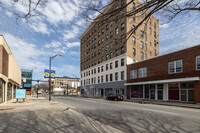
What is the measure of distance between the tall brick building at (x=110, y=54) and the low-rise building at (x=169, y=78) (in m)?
4.58

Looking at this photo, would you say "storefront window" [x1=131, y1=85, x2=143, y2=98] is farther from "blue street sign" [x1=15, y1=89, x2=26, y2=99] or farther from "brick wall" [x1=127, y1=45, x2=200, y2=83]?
"blue street sign" [x1=15, y1=89, x2=26, y2=99]

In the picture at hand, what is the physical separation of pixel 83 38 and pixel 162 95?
4111cm

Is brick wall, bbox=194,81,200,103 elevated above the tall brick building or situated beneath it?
situated beneath

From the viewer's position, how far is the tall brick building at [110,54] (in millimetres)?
33031

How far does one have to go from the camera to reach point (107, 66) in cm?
3978

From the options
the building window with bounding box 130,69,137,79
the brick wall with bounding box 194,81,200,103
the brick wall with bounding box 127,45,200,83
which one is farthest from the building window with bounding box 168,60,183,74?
the building window with bounding box 130,69,137,79

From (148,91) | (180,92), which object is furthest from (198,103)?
(148,91)

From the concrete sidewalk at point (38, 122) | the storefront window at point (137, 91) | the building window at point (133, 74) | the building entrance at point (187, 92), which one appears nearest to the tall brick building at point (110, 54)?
the building window at point (133, 74)

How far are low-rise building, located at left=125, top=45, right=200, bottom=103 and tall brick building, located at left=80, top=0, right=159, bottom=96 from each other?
4.58 meters

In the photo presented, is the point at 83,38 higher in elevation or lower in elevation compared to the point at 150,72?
higher

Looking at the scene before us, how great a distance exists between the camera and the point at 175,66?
21.2 meters

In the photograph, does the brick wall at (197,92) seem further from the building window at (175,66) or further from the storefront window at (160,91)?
the storefront window at (160,91)

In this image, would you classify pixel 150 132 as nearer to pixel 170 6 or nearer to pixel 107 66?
pixel 170 6

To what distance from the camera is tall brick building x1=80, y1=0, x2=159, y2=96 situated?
1300 inches
